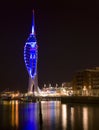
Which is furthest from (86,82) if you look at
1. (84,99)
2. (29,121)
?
(29,121)

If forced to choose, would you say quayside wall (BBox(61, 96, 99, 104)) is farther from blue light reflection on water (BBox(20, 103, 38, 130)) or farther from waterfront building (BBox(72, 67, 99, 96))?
blue light reflection on water (BBox(20, 103, 38, 130))

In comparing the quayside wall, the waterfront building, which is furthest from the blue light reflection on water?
the waterfront building

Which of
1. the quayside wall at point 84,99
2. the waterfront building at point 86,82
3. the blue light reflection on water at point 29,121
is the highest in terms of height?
the waterfront building at point 86,82

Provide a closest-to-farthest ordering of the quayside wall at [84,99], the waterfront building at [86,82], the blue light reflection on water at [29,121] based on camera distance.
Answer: the blue light reflection on water at [29,121] → the quayside wall at [84,99] → the waterfront building at [86,82]

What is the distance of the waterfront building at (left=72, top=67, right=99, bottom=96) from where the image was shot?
13588 centimetres

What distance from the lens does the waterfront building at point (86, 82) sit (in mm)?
135875

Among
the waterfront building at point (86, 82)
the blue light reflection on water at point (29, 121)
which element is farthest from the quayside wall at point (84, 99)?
the blue light reflection on water at point (29, 121)

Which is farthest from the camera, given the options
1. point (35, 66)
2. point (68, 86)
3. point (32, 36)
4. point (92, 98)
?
point (68, 86)

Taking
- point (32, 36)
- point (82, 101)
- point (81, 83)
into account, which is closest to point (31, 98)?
point (81, 83)

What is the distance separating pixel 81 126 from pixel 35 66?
272 feet

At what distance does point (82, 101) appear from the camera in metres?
108

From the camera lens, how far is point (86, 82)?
141 m

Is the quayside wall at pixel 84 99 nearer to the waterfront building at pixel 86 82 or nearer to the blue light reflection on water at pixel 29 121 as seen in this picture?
the waterfront building at pixel 86 82

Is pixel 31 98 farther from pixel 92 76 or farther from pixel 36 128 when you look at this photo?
pixel 36 128
